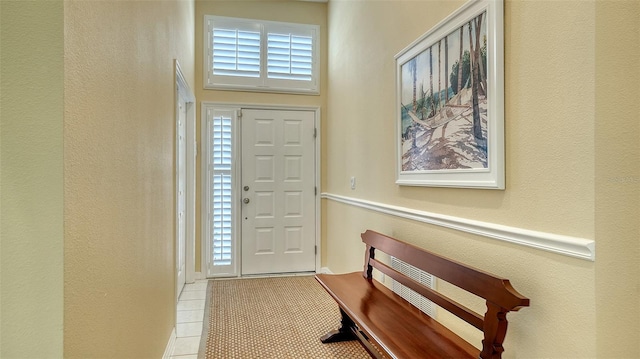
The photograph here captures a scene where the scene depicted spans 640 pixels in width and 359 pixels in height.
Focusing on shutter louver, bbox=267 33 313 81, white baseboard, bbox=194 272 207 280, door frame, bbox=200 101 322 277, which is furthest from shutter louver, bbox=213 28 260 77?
white baseboard, bbox=194 272 207 280

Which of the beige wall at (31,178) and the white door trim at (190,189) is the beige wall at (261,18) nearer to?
the white door trim at (190,189)

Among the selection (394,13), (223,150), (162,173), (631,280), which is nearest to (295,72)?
(223,150)

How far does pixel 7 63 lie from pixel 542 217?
5.74ft

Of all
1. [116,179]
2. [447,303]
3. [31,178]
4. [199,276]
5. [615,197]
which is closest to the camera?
[31,178]

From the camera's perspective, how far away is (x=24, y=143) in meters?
0.94

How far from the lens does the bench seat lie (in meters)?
1.53

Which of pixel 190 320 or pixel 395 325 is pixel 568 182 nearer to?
pixel 395 325

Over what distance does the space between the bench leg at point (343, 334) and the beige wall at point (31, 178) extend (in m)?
1.92

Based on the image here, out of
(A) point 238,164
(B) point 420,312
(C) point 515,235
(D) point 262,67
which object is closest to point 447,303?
(B) point 420,312

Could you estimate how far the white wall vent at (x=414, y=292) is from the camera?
203cm

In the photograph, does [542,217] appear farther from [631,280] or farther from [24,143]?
[24,143]

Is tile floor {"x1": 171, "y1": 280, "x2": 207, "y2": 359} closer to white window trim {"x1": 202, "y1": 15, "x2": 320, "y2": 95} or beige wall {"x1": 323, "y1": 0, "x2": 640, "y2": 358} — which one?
beige wall {"x1": 323, "y1": 0, "x2": 640, "y2": 358}

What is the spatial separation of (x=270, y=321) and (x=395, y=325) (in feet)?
4.77

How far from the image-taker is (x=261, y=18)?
4.26 meters
